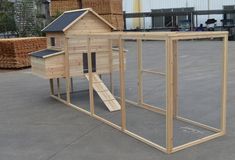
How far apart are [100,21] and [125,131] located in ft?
12.5

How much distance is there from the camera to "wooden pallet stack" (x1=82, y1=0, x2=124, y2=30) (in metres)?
26.0

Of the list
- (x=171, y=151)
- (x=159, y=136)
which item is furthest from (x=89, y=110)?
(x=171, y=151)

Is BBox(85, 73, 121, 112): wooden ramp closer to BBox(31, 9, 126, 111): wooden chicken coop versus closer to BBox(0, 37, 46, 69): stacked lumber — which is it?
BBox(31, 9, 126, 111): wooden chicken coop

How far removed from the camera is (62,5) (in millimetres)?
25844

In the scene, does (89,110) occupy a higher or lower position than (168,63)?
lower

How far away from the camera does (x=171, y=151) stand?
224 inches

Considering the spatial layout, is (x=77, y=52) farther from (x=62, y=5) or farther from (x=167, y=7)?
(x=167, y=7)

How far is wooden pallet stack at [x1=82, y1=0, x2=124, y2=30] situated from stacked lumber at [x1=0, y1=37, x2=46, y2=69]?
894 centimetres

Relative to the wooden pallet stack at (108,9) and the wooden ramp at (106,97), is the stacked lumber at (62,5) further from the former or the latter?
the wooden ramp at (106,97)

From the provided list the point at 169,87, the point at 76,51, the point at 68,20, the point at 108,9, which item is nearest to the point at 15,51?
the point at 68,20

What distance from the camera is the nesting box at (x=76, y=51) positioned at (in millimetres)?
9156

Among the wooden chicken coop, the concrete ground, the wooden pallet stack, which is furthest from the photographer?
the wooden pallet stack

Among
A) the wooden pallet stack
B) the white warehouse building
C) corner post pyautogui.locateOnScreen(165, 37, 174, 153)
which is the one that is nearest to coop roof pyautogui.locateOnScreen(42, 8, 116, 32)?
corner post pyautogui.locateOnScreen(165, 37, 174, 153)

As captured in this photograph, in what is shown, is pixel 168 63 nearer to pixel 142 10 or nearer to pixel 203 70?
pixel 203 70
